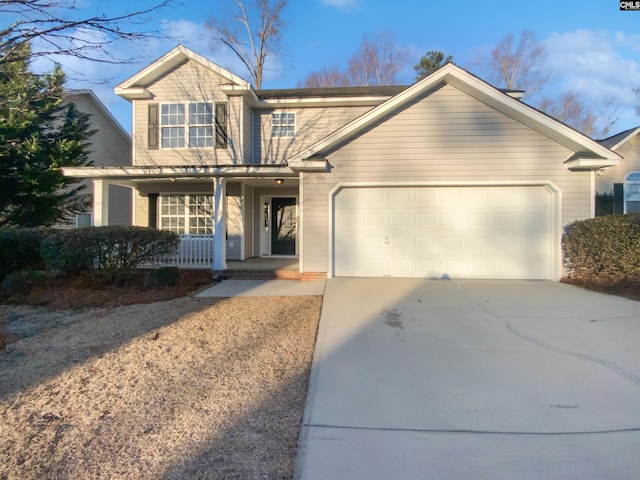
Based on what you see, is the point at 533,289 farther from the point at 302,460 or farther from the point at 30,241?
the point at 30,241

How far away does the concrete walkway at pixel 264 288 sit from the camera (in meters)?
7.83

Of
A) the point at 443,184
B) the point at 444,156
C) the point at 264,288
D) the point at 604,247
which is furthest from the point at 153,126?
the point at 604,247

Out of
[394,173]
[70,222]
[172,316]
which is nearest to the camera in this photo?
[172,316]

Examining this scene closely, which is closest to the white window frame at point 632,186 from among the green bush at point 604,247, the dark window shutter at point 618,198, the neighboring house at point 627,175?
the neighboring house at point 627,175

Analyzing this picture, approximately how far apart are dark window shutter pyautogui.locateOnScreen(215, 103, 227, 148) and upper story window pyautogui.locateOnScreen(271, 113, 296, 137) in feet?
5.52

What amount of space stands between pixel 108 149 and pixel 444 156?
17.4 metres

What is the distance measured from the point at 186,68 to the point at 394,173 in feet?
26.2

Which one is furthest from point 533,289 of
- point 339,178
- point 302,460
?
point 302,460

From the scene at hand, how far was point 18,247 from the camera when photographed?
30.5 ft

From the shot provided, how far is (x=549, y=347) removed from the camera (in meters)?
4.65

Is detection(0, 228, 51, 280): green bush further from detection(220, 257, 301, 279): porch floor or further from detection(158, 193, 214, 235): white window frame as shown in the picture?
detection(220, 257, 301, 279): porch floor

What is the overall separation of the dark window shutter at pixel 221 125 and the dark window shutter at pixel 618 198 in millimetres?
13409

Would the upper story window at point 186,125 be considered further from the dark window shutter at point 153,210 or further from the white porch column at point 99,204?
the white porch column at point 99,204

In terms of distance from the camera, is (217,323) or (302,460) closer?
(302,460)
